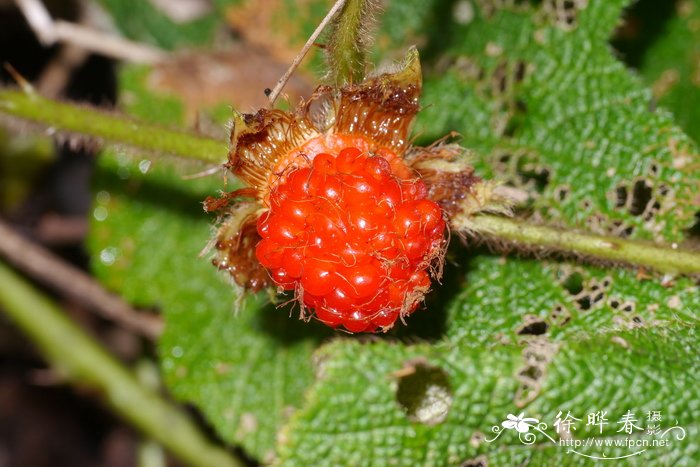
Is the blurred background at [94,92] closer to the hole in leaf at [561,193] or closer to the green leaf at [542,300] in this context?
the green leaf at [542,300]

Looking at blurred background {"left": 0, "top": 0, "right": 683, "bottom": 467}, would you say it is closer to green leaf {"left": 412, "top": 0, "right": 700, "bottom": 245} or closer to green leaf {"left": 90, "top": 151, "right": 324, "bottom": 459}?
green leaf {"left": 90, "top": 151, "right": 324, "bottom": 459}

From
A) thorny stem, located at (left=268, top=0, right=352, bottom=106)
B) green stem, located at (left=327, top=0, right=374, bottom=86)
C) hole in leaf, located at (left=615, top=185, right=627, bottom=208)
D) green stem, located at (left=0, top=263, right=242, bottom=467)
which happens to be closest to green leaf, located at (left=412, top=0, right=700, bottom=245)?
hole in leaf, located at (left=615, top=185, right=627, bottom=208)

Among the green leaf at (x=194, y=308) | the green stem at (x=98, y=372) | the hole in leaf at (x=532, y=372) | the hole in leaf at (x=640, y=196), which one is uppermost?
the hole in leaf at (x=640, y=196)

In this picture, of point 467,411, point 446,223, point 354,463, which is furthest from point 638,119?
point 354,463

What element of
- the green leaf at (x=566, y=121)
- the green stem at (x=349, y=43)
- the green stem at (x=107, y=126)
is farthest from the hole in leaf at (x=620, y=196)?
the green stem at (x=107, y=126)

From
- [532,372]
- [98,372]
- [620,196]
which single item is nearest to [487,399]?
[532,372]

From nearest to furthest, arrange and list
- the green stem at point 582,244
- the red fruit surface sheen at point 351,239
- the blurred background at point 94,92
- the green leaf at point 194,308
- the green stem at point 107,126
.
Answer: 1. the red fruit surface sheen at point 351,239
2. the green stem at point 582,244
3. the green stem at point 107,126
4. the green leaf at point 194,308
5. the blurred background at point 94,92
